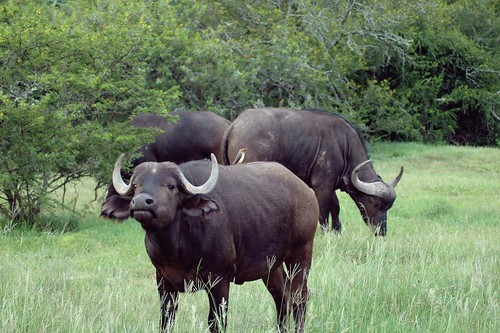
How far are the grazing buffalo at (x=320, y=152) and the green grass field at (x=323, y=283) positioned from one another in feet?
1.48

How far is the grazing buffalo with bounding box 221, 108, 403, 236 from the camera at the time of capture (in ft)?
36.7

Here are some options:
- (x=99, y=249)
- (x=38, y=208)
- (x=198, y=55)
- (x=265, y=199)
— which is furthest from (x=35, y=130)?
(x=198, y=55)

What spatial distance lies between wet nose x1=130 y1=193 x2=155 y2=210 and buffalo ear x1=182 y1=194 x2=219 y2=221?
36 cm

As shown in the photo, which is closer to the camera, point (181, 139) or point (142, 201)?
point (142, 201)

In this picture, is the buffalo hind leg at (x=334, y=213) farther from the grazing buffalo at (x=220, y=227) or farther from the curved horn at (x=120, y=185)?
the curved horn at (x=120, y=185)

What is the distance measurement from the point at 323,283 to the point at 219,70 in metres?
12.8

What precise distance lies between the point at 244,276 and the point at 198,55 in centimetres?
1287

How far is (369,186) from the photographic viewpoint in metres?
11.2

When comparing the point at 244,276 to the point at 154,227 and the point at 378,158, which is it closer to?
the point at 154,227

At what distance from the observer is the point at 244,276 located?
566 centimetres

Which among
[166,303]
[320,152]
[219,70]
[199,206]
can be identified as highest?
[199,206]

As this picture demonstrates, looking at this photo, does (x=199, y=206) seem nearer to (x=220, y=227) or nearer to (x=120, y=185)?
(x=220, y=227)

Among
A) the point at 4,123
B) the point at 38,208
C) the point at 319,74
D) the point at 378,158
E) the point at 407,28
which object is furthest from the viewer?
the point at 407,28

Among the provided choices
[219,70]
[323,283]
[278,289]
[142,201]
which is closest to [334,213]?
[323,283]
